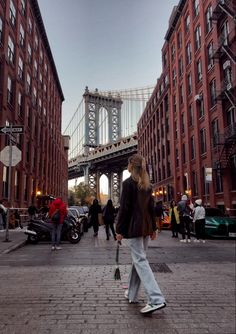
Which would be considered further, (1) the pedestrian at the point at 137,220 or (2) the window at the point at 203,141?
(2) the window at the point at 203,141

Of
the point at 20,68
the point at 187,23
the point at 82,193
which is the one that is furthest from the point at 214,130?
the point at 82,193

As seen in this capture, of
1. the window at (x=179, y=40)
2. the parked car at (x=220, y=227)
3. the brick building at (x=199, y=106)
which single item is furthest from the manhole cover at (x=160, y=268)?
the window at (x=179, y=40)

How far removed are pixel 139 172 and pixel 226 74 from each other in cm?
2639

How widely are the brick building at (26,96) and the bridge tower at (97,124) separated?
46761 millimetres

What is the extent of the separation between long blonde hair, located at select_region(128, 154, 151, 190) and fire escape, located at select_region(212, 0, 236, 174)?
2166 cm

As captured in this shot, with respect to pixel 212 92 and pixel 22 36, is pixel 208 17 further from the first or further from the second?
pixel 22 36

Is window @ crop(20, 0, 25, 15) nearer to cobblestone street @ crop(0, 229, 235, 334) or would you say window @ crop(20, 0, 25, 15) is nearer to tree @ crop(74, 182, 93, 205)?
cobblestone street @ crop(0, 229, 235, 334)

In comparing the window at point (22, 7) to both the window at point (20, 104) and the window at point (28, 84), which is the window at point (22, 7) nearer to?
the window at point (28, 84)

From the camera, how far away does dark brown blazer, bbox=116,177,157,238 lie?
4344 mm

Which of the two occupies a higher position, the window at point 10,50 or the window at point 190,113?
the window at point 10,50

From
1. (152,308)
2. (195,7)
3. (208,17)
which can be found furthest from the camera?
(195,7)

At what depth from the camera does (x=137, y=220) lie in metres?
→ 4.36

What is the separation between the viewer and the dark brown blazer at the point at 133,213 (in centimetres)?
434

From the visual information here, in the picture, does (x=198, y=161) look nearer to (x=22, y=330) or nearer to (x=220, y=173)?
(x=220, y=173)
